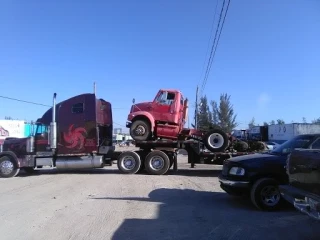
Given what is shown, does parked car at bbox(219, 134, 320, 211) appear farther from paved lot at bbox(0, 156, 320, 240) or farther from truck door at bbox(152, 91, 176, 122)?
truck door at bbox(152, 91, 176, 122)

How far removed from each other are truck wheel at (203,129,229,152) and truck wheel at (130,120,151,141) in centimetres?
260

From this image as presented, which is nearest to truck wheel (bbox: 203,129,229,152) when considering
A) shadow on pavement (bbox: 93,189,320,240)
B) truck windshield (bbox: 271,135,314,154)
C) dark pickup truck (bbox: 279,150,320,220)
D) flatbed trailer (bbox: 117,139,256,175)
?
flatbed trailer (bbox: 117,139,256,175)

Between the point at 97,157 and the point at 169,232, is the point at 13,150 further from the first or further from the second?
the point at 169,232

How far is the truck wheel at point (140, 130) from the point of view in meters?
17.4

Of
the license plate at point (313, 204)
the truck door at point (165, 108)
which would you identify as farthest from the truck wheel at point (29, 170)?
the license plate at point (313, 204)

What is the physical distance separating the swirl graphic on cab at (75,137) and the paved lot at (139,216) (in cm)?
492

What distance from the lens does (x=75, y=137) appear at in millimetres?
17609

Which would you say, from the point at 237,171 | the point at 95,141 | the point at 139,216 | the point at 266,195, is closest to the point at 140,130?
the point at 95,141

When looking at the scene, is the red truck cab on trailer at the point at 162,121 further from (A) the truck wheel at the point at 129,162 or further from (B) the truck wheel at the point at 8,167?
(B) the truck wheel at the point at 8,167

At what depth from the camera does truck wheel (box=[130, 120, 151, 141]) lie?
17438 millimetres

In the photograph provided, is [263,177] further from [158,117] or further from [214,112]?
[214,112]

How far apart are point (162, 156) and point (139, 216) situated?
30.1ft

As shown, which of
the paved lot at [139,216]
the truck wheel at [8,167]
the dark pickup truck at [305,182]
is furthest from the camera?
the truck wheel at [8,167]

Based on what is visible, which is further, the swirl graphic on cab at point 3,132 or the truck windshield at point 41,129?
the swirl graphic on cab at point 3,132
